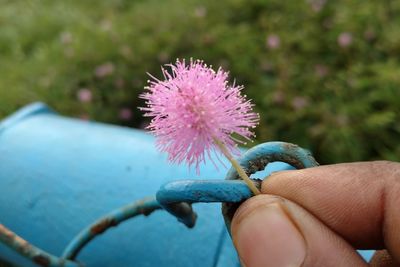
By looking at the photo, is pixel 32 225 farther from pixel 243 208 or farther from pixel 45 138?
pixel 243 208

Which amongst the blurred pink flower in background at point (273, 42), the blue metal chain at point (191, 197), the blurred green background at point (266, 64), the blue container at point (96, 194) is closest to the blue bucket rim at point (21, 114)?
the blue container at point (96, 194)

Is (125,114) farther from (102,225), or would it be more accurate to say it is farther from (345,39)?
(102,225)

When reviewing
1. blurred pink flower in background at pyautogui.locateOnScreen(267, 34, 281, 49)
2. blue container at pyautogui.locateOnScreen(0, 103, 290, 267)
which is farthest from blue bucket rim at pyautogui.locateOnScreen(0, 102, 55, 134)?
blurred pink flower in background at pyautogui.locateOnScreen(267, 34, 281, 49)

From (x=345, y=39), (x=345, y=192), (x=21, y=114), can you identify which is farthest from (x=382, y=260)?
(x=345, y=39)

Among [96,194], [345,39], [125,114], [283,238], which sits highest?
[345,39]

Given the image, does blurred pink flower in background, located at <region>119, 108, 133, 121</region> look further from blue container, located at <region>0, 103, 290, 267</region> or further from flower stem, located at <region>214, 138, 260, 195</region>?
flower stem, located at <region>214, 138, 260, 195</region>

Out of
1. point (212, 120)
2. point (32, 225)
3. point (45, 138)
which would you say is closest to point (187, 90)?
point (212, 120)

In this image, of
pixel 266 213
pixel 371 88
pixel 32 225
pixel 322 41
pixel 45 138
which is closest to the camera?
pixel 266 213
